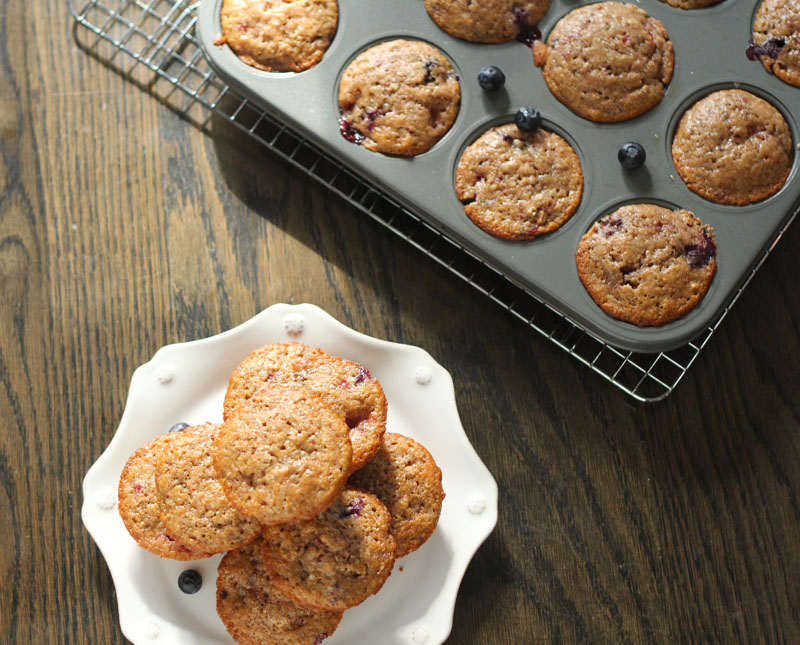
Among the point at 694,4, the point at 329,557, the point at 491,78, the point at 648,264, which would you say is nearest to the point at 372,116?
the point at 491,78

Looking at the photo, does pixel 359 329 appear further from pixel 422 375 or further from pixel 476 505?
pixel 476 505

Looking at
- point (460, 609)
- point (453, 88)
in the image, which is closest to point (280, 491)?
point (460, 609)

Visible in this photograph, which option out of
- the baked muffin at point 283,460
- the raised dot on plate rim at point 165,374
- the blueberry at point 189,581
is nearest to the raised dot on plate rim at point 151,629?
the blueberry at point 189,581

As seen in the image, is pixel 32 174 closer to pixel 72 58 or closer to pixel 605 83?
pixel 72 58

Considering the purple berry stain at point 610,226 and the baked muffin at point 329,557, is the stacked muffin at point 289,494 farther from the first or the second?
the purple berry stain at point 610,226

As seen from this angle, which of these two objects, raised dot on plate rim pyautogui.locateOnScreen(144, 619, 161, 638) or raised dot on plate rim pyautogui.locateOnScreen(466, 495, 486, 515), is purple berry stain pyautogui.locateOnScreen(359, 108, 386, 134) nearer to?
raised dot on plate rim pyautogui.locateOnScreen(466, 495, 486, 515)

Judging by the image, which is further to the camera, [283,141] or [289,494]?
[283,141]
